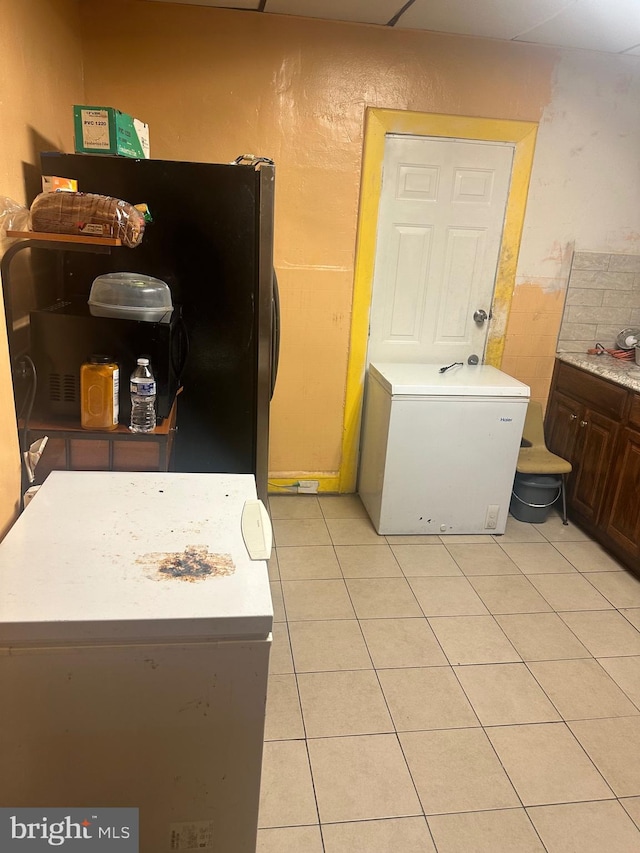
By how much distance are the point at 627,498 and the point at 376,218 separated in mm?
1903

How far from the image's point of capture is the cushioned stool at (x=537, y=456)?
10.9 ft

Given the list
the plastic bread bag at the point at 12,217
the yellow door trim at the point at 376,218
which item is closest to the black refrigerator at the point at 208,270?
the plastic bread bag at the point at 12,217

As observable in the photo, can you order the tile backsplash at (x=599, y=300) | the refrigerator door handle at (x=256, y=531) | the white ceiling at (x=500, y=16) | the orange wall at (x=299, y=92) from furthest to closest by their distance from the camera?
the tile backsplash at (x=599, y=300) → the orange wall at (x=299, y=92) → the white ceiling at (x=500, y=16) → the refrigerator door handle at (x=256, y=531)

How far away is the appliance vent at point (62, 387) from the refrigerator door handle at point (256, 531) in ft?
2.36

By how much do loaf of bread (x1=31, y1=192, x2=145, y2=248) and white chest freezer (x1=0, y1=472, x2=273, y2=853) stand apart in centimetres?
91

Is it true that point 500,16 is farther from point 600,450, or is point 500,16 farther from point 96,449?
point 96,449

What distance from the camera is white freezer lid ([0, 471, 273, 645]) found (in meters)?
1.08

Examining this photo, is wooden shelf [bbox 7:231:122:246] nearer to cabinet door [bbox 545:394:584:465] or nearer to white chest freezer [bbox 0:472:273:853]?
white chest freezer [bbox 0:472:273:853]

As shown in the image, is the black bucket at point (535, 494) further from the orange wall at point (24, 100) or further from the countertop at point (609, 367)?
the orange wall at point (24, 100)

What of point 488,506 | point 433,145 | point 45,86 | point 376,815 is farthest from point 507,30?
point 376,815

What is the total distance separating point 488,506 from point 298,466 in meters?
1.09

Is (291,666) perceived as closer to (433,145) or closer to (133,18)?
(433,145)

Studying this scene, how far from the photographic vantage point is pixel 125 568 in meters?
1.22

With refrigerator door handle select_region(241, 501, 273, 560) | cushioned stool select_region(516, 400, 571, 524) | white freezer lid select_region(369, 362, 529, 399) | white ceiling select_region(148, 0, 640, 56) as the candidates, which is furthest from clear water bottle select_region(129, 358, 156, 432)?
cushioned stool select_region(516, 400, 571, 524)
